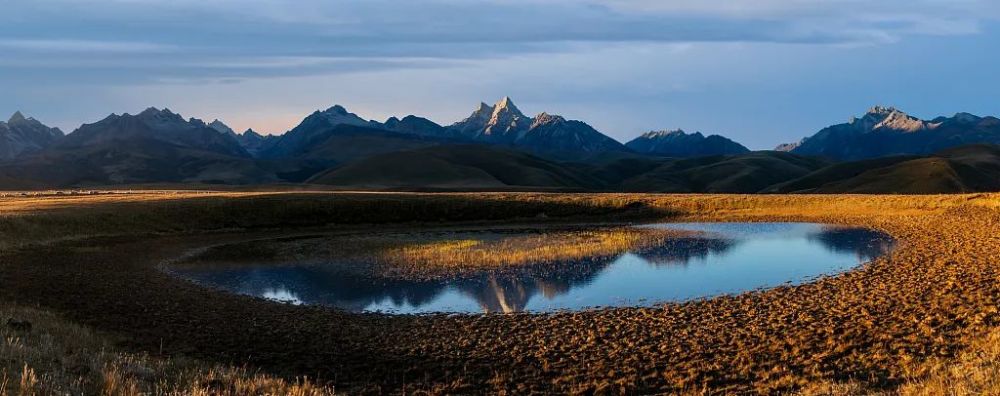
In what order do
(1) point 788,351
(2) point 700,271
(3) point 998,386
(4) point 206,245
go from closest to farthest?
(3) point 998,386 < (1) point 788,351 < (2) point 700,271 < (4) point 206,245

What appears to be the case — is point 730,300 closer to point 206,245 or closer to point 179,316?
point 179,316

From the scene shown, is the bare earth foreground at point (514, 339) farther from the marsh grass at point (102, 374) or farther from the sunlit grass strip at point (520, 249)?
the sunlit grass strip at point (520, 249)

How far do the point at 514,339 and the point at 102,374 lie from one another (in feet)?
40.9

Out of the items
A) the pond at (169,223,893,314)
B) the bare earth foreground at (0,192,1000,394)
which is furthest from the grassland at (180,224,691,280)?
the bare earth foreground at (0,192,1000,394)

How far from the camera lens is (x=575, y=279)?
119 ft

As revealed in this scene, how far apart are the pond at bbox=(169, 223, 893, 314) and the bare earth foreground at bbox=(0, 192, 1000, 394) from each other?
7.85 ft

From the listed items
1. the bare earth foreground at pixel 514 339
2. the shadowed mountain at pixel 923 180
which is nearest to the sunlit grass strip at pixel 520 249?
the bare earth foreground at pixel 514 339

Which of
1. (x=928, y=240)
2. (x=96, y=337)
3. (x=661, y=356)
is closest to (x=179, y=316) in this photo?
(x=96, y=337)

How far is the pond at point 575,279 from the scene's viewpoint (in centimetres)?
3048

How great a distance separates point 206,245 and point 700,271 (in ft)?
130

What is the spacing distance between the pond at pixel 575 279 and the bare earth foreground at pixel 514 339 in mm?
2393

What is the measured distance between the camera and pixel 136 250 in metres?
48.5

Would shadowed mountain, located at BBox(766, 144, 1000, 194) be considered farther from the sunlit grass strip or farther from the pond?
the pond

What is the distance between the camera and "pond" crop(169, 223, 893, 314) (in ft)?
100
